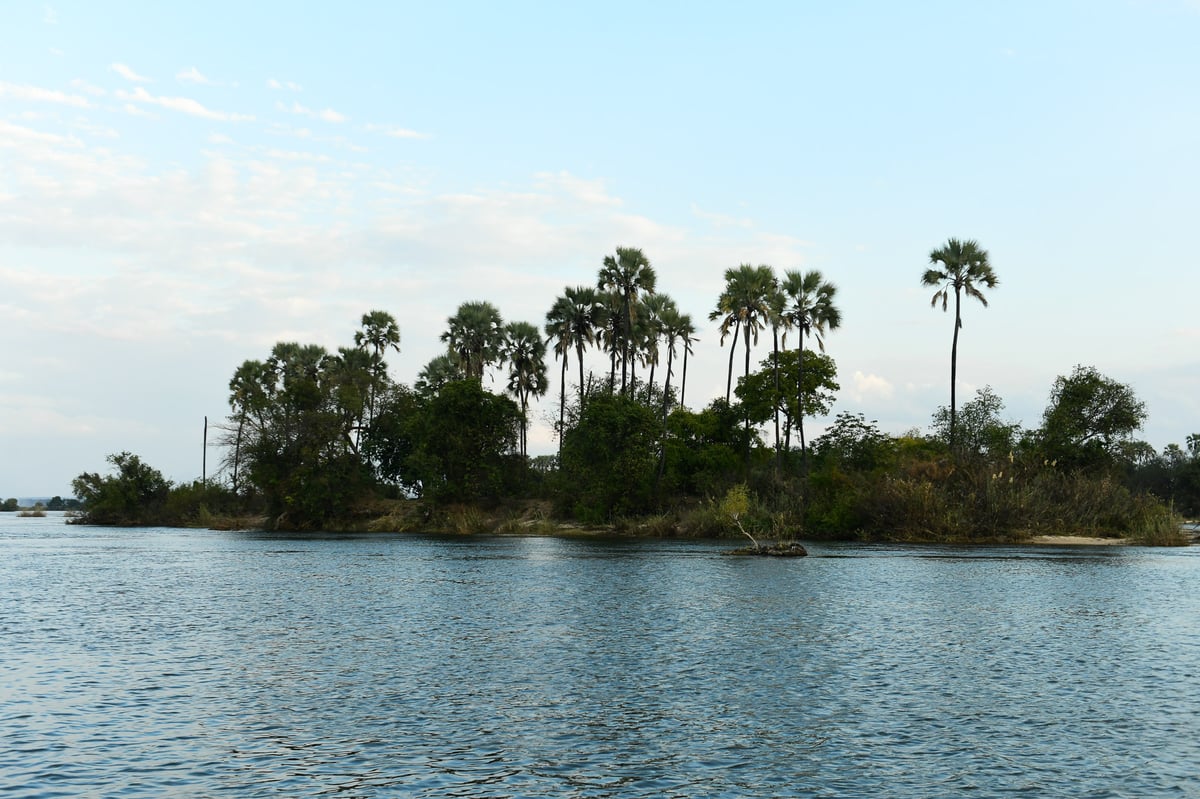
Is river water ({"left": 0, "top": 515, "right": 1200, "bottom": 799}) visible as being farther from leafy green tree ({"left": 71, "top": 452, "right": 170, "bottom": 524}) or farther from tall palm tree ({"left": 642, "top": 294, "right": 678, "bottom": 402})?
leafy green tree ({"left": 71, "top": 452, "right": 170, "bottom": 524})

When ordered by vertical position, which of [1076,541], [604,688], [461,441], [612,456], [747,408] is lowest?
[604,688]

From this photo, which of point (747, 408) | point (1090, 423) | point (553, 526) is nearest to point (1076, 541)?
point (1090, 423)

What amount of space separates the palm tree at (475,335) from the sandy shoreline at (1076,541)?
5895 centimetres

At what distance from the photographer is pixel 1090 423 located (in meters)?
83.2

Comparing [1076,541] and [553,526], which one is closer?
[1076,541]

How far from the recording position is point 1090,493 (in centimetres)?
7444

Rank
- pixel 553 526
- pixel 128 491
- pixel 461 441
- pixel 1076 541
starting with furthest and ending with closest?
pixel 128 491
pixel 461 441
pixel 553 526
pixel 1076 541

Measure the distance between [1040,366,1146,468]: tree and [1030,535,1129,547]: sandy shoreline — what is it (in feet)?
32.0

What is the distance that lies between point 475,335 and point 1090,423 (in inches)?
2417

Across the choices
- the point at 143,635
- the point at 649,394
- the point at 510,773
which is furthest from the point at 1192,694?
the point at 649,394

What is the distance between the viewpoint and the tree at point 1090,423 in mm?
82125

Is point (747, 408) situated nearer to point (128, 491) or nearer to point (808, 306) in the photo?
point (808, 306)

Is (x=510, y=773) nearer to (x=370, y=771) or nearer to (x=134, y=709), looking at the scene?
(x=370, y=771)

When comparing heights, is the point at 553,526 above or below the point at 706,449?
below
